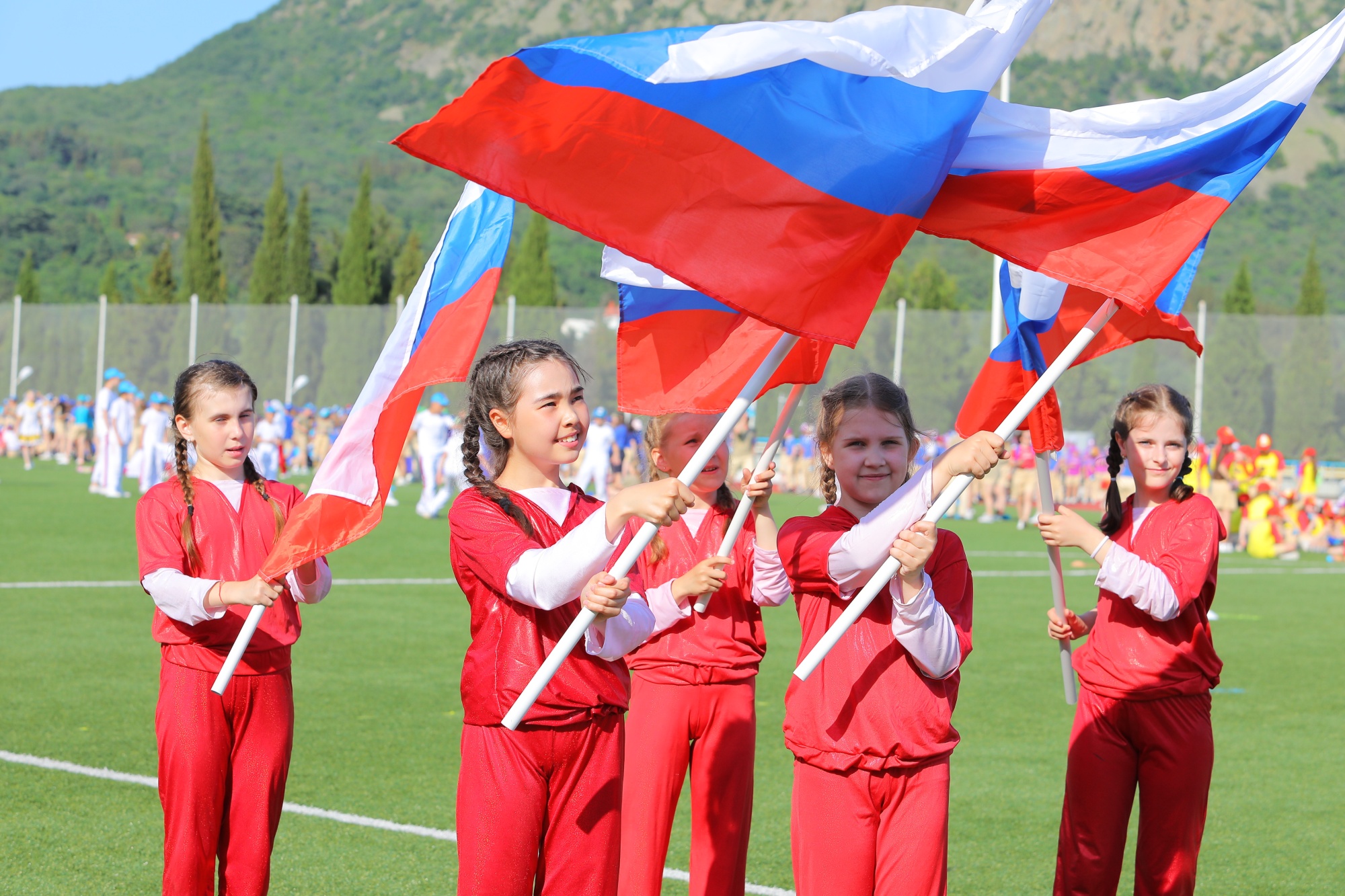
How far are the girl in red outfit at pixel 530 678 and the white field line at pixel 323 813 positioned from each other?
2.07 meters

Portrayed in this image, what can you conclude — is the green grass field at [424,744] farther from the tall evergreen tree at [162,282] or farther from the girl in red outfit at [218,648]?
the tall evergreen tree at [162,282]

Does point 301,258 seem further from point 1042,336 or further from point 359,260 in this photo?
point 1042,336

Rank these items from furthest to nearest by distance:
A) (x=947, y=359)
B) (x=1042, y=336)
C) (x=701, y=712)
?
(x=947, y=359), (x=701, y=712), (x=1042, y=336)

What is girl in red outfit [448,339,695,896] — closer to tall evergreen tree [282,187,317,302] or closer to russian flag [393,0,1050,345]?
russian flag [393,0,1050,345]

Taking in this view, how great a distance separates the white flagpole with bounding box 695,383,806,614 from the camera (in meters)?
4.68

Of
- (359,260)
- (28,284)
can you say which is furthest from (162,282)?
(28,284)

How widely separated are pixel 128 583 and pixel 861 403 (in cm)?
1224

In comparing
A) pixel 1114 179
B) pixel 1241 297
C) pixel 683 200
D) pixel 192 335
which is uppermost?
pixel 1241 297

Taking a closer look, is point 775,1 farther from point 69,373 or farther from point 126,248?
point 69,373

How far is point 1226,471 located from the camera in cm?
2314

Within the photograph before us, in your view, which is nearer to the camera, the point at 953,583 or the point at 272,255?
the point at 953,583

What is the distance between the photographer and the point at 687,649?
5129 millimetres

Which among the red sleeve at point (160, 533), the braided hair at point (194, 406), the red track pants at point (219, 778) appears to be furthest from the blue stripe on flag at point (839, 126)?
the red track pants at point (219, 778)

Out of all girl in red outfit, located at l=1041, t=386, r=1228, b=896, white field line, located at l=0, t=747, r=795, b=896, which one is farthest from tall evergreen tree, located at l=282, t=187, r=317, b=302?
girl in red outfit, located at l=1041, t=386, r=1228, b=896
